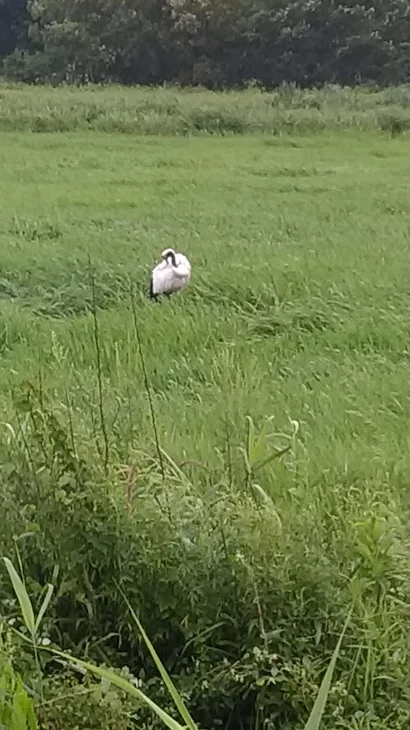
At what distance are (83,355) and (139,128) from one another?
11300mm

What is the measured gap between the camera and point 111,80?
27.6 meters

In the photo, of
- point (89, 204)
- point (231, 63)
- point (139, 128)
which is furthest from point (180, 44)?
point (89, 204)

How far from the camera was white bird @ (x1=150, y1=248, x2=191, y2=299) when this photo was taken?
18.2 ft

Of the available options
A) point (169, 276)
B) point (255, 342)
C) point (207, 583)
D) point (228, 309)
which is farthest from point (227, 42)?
point (207, 583)

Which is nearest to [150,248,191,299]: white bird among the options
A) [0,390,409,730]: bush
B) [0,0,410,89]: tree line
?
[0,390,409,730]: bush

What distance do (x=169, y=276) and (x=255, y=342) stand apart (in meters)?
0.87

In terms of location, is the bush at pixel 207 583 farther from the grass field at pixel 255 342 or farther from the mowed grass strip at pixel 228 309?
the mowed grass strip at pixel 228 309

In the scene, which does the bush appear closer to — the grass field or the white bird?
the grass field

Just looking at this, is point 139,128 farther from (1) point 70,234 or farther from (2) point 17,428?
(2) point 17,428

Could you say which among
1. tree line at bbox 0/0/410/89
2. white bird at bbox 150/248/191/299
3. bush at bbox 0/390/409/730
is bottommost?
tree line at bbox 0/0/410/89

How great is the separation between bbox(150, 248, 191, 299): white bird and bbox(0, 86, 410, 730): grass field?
132 millimetres

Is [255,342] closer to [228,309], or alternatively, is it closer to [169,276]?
[228,309]

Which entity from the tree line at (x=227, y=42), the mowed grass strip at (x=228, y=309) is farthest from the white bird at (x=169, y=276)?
the tree line at (x=227, y=42)

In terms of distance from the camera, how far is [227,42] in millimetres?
26297
